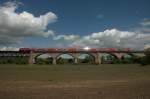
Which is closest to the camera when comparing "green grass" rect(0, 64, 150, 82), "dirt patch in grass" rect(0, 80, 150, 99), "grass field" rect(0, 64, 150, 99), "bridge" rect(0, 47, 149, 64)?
"dirt patch in grass" rect(0, 80, 150, 99)

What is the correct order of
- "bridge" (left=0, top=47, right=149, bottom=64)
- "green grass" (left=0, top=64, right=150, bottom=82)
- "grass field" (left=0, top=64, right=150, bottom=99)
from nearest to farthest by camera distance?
"grass field" (left=0, top=64, right=150, bottom=99) < "green grass" (left=0, top=64, right=150, bottom=82) < "bridge" (left=0, top=47, right=149, bottom=64)

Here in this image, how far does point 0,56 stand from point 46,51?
2304 centimetres

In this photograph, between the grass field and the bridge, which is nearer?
the grass field

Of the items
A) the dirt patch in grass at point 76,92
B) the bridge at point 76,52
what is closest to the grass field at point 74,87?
the dirt patch in grass at point 76,92

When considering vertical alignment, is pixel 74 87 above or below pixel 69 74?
below

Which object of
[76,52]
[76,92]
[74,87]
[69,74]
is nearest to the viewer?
[76,92]

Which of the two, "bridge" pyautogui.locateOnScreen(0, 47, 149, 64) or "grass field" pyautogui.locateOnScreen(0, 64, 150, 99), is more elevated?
"bridge" pyautogui.locateOnScreen(0, 47, 149, 64)

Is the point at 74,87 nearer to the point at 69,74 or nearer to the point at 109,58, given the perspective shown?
the point at 69,74

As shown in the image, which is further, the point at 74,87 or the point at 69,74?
the point at 69,74

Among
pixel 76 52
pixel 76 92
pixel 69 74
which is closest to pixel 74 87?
pixel 76 92

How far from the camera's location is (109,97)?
1276 cm

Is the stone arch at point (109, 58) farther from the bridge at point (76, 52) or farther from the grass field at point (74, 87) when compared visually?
the grass field at point (74, 87)

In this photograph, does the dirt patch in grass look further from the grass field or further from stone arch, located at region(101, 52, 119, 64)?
A: stone arch, located at region(101, 52, 119, 64)

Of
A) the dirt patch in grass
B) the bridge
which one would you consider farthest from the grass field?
the bridge
